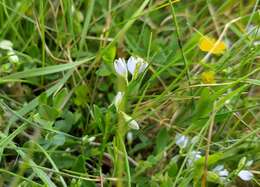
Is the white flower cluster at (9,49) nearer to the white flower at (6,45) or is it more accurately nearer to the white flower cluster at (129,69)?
the white flower at (6,45)

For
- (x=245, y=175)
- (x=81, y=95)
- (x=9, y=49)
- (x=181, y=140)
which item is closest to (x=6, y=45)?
(x=9, y=49)

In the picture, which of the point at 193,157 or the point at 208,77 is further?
the point at 208,77

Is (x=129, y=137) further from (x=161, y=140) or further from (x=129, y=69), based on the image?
(x=129, y=69)

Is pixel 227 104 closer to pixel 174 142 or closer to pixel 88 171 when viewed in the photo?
pixel 174 142

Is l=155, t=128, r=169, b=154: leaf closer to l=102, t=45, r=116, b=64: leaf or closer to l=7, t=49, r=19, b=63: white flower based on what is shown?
l=102, t=45, r=116, b=64: leaf

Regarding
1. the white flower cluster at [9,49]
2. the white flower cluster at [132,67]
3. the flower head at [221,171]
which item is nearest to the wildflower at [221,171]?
the flower head at [221,171]

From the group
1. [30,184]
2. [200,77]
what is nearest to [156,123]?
[200,77]

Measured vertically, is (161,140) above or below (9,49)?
below
